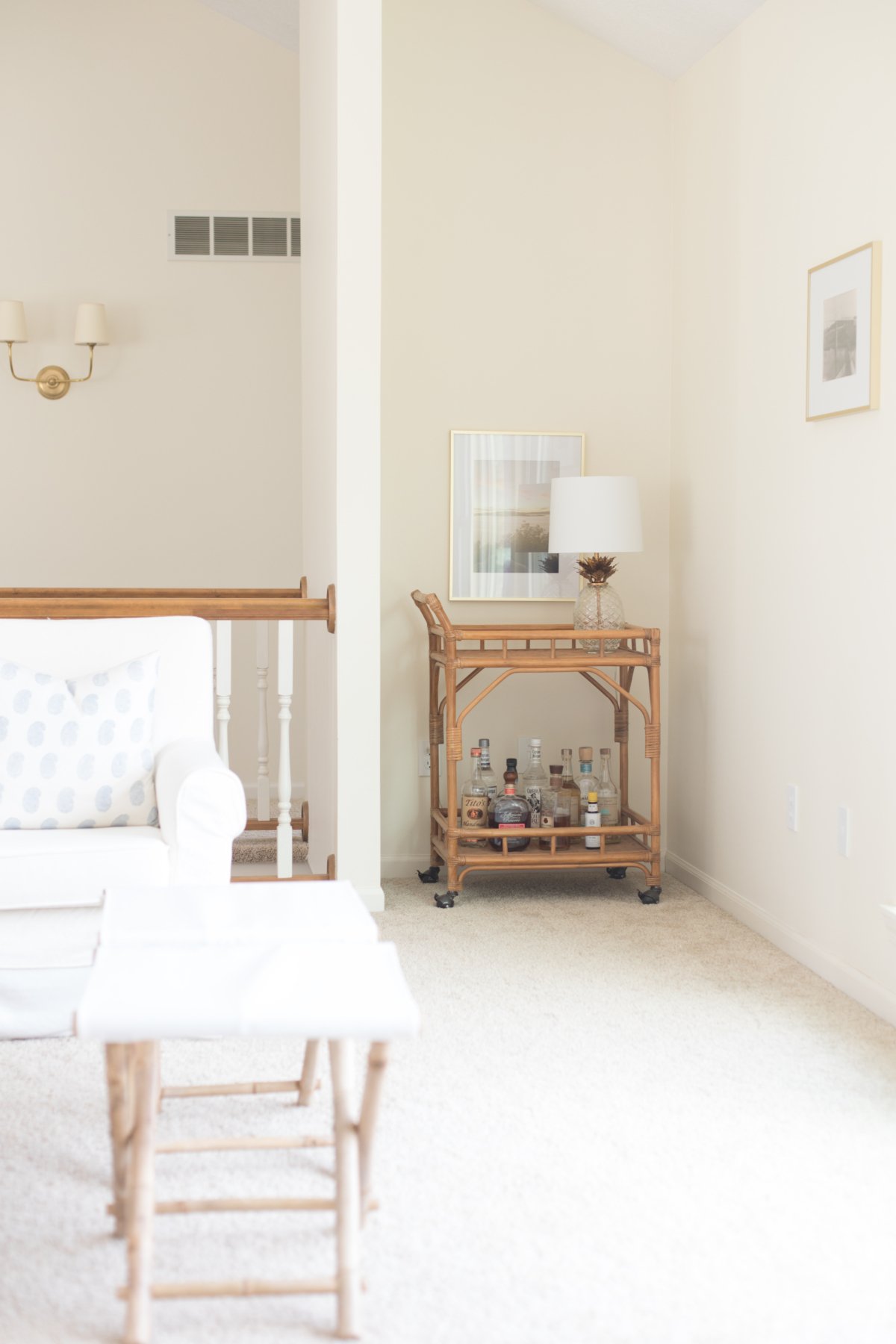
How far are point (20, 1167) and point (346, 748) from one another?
1.74 m

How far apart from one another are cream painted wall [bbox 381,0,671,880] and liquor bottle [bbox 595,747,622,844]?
31 cm

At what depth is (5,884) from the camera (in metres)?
2.52

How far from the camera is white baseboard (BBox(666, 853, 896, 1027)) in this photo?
2871mm

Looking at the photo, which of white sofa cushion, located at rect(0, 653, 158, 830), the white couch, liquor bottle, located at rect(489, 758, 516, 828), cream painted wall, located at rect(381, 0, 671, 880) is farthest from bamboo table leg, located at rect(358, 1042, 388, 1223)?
cream painted wall, located at rect(381, 0, 671, 880)

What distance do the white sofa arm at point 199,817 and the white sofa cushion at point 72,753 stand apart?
14 centimetres

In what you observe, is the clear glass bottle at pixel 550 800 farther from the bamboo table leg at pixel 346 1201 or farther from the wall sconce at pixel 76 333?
the wall sconce at pixel 76 333

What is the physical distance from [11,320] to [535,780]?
2.81m

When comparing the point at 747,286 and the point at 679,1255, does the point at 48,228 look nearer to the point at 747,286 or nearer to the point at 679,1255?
the point at 747,286

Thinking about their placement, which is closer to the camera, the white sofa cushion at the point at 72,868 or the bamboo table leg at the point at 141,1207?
the bamboo table leg at the point at 141,1207

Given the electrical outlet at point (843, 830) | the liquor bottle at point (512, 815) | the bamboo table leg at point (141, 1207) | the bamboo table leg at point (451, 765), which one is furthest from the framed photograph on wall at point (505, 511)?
the bamboo table leg at point (141, 1207)

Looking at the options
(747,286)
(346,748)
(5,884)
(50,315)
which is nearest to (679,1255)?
(5,884)

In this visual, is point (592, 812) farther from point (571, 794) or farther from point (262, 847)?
point (262, 847)

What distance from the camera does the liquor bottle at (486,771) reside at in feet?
12.9

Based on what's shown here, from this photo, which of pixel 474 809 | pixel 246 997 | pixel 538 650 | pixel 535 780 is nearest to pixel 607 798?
pixel 535 780
